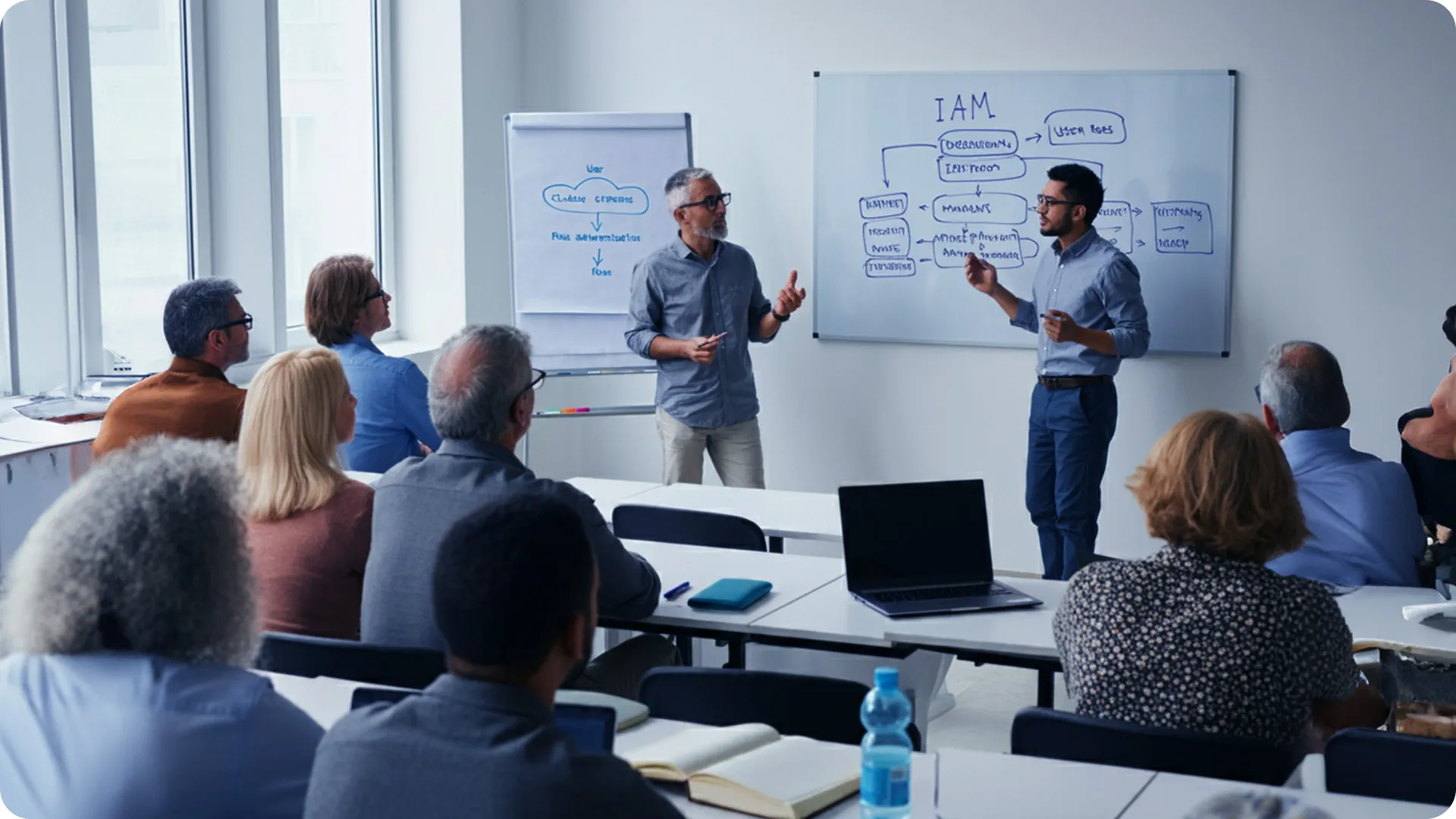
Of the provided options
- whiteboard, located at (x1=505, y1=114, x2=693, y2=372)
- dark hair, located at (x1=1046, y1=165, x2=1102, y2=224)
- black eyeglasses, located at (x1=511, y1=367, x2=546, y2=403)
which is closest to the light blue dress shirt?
black eyeglasses, located at (x1=511, y1=367, x2=546, y2=403)

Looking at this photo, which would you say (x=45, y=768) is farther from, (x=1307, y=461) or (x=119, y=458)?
(x=1307, y=461)

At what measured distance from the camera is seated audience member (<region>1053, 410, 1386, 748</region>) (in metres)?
2.19

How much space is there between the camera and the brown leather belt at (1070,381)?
5.29m

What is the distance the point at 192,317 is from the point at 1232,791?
10.0 feet

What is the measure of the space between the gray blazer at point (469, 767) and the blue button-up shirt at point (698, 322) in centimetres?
A: 408

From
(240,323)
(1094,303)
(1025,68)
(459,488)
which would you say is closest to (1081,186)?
(1094,303)

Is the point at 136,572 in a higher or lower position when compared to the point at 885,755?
higher

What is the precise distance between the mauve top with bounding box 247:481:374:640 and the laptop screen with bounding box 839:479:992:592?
1.09m

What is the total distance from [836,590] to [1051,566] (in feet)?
8.17

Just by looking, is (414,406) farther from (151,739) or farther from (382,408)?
(151,739)

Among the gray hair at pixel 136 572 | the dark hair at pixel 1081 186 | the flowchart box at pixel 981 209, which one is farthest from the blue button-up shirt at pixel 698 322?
the gray hair at pixel 136 572

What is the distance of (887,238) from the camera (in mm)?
6055

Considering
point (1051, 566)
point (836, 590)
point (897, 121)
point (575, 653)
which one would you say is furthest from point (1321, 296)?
point (575, 653)

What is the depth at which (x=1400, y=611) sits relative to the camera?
3.02 metres
